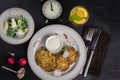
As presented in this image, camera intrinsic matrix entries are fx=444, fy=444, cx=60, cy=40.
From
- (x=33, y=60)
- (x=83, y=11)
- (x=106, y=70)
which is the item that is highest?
(x=83, y=11)

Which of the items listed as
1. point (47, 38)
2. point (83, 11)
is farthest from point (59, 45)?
point (83, 11)

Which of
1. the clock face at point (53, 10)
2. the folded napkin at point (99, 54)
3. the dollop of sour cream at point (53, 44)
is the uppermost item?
the clock face at point (53, 10)

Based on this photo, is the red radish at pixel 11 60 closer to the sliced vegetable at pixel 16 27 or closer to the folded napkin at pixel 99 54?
the sliced vegetable at pixel 16 27

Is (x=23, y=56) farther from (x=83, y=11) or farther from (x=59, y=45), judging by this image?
(x=83, y=11)

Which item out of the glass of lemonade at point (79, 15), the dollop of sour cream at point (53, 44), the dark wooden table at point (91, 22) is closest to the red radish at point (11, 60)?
the dark wooden table at point (91, 22)

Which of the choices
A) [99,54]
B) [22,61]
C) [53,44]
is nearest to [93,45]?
[99,54]

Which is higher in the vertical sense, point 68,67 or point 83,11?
point 83,11
